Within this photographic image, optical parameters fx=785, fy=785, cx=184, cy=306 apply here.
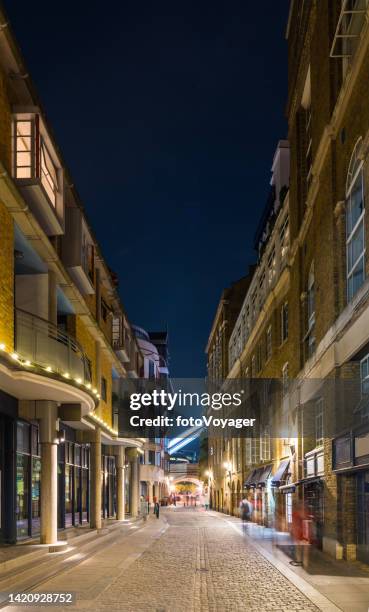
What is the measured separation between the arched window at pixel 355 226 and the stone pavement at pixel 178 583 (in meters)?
7.37

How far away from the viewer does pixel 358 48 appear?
672 inches

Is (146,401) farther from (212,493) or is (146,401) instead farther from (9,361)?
(212,493)

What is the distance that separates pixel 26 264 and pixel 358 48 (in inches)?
446

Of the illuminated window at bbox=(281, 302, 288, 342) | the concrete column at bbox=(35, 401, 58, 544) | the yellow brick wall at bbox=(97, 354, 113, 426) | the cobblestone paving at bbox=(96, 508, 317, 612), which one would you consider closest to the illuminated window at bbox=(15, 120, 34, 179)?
the concrete column at bbox=(35, 401, 58, 544)

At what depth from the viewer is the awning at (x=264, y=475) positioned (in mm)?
40094

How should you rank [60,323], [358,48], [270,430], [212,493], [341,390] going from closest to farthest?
[358,48] < [341,390] < [60,323] < [270,430] < [212,493]

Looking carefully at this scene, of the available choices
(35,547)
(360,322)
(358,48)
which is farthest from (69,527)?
(358,48)

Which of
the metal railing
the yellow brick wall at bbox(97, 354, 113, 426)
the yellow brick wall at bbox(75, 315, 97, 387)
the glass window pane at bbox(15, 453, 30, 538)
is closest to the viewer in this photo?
the metal railing

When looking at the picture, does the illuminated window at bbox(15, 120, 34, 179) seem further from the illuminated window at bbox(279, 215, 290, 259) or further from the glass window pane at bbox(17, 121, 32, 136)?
the illuminated window at bbox(279, 215, 290, 259)

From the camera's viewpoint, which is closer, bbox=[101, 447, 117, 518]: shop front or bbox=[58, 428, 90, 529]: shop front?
bbox=[58, 428, 90, 529]: shop front

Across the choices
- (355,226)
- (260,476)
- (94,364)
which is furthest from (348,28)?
(260,476)

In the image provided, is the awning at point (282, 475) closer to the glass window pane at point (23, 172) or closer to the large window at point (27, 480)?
the large window at point (27, 480)

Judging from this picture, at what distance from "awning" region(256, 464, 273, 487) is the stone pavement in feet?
48.9

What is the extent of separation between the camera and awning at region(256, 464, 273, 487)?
40.1 metres
